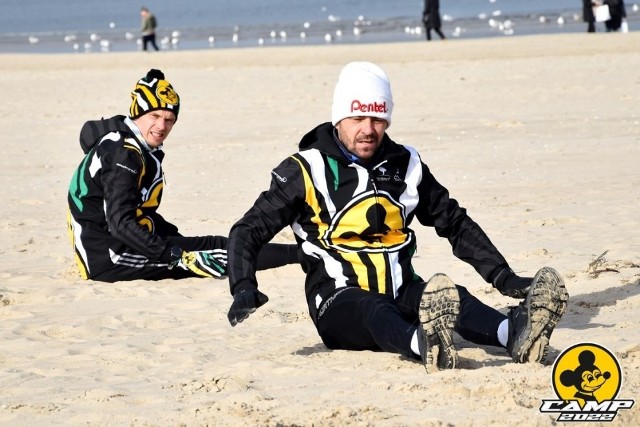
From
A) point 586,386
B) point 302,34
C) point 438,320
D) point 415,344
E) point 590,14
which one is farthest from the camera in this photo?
point 302,34

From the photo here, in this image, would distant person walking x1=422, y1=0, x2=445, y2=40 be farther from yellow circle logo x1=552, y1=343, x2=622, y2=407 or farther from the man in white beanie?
yellow circle logo x1=552, y1=343, x2=622, y2=407

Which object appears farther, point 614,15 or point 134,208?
point 614,15

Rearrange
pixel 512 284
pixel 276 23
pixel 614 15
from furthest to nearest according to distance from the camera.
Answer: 1. pixel 276 23
2. pixel 614 15
3. pixel 512 284

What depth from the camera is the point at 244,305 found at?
17.0 ft

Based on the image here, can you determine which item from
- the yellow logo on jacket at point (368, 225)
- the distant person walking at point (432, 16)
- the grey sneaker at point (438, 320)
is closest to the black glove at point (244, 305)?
the yellow logo on jacket at point (368, 225)

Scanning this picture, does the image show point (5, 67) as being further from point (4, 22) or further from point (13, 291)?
point (4, 22)

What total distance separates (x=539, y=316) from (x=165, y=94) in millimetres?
3702

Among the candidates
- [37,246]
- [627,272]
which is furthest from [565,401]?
[37,246]

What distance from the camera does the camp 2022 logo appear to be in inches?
174

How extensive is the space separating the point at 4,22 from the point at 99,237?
64425 mm

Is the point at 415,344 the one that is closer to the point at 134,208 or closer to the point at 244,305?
the point at 244,305

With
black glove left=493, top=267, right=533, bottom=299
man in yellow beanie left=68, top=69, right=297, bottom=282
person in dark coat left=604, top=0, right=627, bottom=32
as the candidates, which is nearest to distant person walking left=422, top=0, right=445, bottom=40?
person in dark coat left=604, top=0, right=627, bottom=32

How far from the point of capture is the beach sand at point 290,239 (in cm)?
483

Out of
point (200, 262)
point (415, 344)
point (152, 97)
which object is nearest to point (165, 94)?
point (152, 97)
